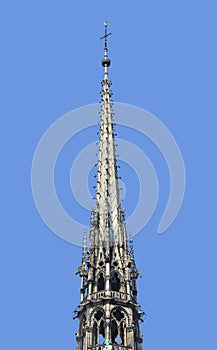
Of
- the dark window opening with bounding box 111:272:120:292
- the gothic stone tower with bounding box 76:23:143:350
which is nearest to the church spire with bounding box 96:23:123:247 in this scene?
the gothic stone tower with bounding box 76:23:143:350

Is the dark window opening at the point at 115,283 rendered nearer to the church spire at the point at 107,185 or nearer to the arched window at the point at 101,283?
the arched window at the point at 101,283

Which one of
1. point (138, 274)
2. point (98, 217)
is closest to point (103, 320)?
point (138, 274)

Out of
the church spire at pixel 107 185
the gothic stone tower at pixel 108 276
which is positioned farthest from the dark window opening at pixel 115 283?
the church spire at pixel 107 185

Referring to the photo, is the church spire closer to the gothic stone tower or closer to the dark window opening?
the gothic stone tower

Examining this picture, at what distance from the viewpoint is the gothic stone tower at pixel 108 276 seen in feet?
183

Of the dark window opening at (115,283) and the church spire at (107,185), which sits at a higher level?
the church spire at (107,185)

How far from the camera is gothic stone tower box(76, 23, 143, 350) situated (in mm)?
55719

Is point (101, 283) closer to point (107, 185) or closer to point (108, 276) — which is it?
point (108, 276)

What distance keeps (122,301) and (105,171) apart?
1259cm

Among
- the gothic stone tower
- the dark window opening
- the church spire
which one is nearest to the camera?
the gothic stone tower

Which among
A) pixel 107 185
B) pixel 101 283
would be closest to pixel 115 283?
pixel 101 283

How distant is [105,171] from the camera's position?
2584 inches

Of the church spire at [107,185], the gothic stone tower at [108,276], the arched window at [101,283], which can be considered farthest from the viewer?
the church spire at [107,185]

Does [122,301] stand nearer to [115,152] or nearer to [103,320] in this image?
[103,320]
